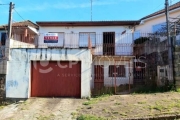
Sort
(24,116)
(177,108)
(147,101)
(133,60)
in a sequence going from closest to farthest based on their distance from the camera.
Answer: (177,108)
(24,116)
(147,101)
(133,60)

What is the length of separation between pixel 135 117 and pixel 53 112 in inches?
161

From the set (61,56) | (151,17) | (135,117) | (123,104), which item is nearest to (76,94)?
(61,56)

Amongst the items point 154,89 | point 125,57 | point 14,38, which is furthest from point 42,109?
point 125,57

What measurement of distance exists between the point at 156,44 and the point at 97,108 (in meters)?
8.35

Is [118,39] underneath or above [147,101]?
above

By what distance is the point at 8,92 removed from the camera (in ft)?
44.9

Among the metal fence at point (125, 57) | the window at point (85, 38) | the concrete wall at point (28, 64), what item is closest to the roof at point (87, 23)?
the window at point (85, 38)

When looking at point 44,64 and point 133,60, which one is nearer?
point 44,64

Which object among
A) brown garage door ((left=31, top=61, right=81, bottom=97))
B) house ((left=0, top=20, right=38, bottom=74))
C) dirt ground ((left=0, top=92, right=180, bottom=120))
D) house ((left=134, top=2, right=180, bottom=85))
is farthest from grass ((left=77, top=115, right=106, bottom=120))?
house ((left=0, top=20, right=38, bottom=74))

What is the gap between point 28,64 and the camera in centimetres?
1391

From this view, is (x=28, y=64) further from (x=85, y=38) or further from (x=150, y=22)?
(x=150, y=22)

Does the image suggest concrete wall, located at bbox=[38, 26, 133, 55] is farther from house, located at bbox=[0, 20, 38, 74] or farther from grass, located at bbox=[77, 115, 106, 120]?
grass, located at bbox=[77, 115, 106, 120]

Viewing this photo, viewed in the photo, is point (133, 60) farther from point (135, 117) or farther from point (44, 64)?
point (135, 117)

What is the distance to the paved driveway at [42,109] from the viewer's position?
10295 millimetres
